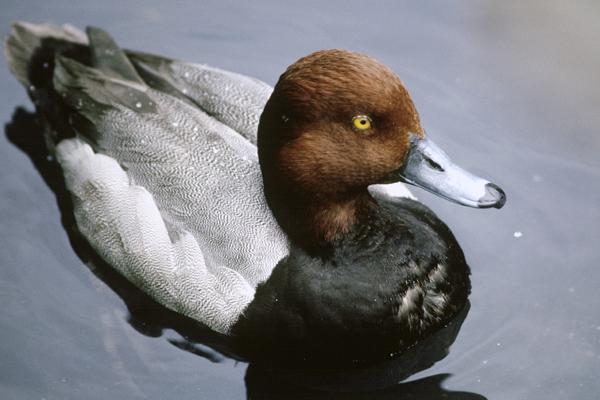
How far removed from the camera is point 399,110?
3723 mm

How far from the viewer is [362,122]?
148 inches

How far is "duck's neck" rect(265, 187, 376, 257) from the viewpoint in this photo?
13.2ft

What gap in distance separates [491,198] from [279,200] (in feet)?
3.11

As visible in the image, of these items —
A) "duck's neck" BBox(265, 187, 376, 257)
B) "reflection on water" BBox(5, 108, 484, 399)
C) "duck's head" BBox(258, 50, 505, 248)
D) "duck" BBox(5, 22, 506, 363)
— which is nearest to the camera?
"duck's head" BBox(258, 50, 505, 248)

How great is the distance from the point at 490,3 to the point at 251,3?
5.40 feet

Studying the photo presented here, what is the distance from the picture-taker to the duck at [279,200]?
379cm

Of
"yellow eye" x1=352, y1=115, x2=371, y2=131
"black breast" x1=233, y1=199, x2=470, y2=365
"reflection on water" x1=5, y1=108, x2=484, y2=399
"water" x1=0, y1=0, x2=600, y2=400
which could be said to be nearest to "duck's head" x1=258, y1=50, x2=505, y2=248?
"yellow eye" x1=352, y1=115, x2=371, y2=131

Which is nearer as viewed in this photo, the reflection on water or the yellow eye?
the yellow eye

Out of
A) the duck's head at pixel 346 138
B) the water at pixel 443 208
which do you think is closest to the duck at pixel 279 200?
the duck's head at pixel 346 138

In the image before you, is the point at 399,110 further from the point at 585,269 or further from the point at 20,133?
the point at 20,133

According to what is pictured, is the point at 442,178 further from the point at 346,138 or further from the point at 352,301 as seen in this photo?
the point at 352,301

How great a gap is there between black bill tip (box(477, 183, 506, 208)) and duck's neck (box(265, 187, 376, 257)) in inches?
21.7

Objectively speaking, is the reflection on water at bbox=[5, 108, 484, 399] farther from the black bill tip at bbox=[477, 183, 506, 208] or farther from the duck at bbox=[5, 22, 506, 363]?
the black bill tip at bbox=[477, 183, 506, 208]

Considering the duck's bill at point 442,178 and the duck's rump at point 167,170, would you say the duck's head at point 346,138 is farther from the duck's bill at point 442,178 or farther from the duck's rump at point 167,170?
the duck's rump at point 167,170
